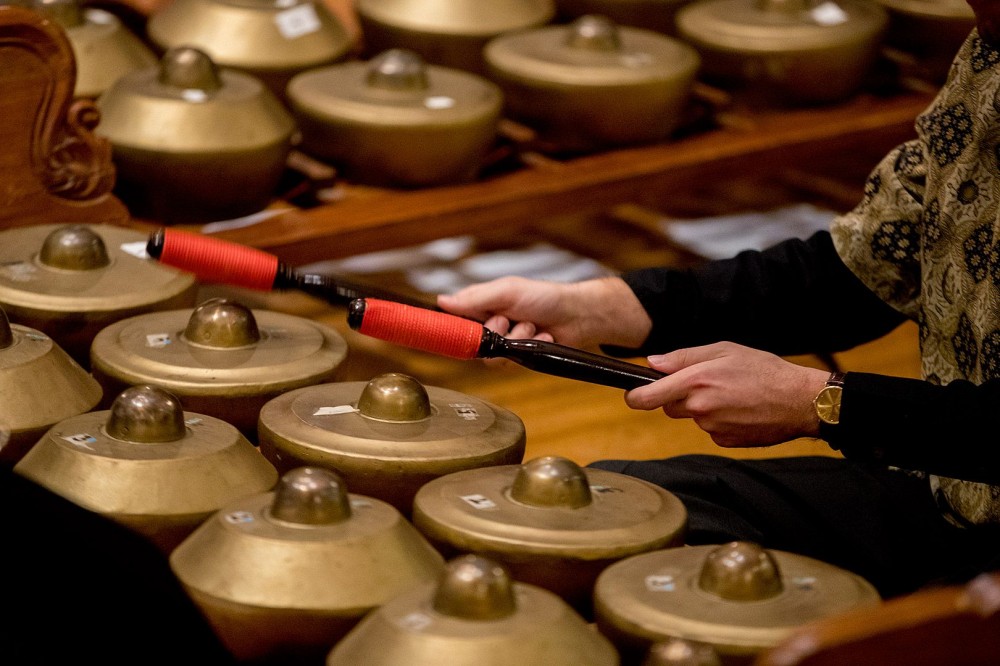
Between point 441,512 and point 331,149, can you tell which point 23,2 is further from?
point 441,512

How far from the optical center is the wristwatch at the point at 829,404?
1317 millimetres

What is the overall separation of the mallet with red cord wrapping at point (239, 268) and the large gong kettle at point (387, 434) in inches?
6.1

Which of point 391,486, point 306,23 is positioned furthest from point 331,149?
point 391,486

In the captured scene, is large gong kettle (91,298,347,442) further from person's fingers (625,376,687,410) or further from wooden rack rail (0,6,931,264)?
wooden rack rail (0,6,931,264)

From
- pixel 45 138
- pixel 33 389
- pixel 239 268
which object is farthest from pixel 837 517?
pixel 45 138

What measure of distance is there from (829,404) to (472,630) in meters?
0.52

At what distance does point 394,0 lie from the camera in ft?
8.86

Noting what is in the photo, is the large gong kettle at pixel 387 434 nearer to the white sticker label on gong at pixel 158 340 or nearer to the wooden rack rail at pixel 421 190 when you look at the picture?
the white sticker label on gong at pixel 158 340

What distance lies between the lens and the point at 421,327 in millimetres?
1323

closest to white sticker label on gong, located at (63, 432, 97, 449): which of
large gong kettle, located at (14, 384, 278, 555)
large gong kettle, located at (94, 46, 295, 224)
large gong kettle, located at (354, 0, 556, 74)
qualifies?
large gong kettle, located at (14, 384, 278, 555)

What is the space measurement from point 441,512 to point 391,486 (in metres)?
0.10

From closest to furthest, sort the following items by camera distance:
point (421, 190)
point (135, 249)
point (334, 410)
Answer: point (334, 410), point (135, 249), point (421, 190)

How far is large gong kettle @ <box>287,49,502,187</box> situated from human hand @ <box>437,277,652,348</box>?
28.6 inches

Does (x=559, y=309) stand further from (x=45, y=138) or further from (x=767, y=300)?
(x=45, y=138)
